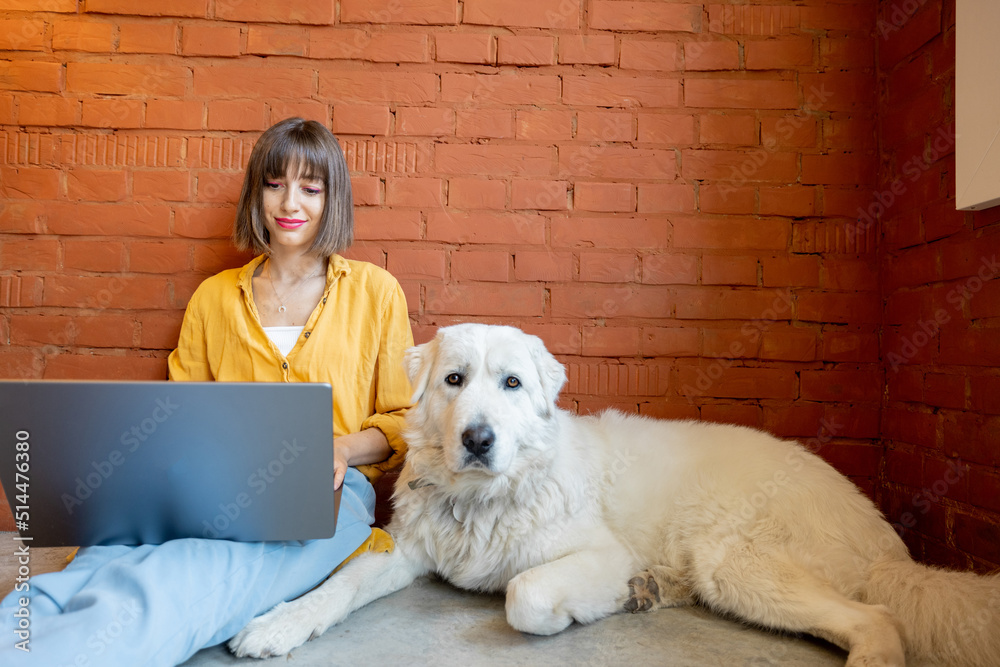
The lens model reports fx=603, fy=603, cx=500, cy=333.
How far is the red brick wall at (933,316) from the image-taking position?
91.5 inches

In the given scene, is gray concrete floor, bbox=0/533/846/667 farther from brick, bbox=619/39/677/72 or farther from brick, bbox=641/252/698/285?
brick, bbox=619/39/677/72

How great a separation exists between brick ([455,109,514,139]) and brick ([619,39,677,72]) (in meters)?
0.62

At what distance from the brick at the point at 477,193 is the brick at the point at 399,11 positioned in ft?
2.57

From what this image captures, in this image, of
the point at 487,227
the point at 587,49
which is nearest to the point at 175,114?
the point at 487,227

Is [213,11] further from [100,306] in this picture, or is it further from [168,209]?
[100,306]

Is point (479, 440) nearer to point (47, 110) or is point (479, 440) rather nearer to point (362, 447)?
point (362, 447)

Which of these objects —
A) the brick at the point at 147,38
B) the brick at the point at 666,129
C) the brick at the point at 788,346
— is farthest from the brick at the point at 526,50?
the brick at the point at 788,346

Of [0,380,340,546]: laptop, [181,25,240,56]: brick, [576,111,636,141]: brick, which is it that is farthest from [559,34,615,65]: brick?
[0,380,340,546]: laptop

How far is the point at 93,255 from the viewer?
2932 mm

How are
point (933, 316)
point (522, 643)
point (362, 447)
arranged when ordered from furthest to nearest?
point (933, 316) < point (362, 447) < point (522, 643)

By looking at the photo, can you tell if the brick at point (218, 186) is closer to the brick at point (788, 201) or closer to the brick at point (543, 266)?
the brick at point (543, 266)

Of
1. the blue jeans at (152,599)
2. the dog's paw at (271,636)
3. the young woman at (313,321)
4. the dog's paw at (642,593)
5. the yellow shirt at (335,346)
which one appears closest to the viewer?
the blue jeans at (152,599)

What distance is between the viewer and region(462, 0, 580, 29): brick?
2936 millimetres

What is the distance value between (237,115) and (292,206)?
845 millimetres
